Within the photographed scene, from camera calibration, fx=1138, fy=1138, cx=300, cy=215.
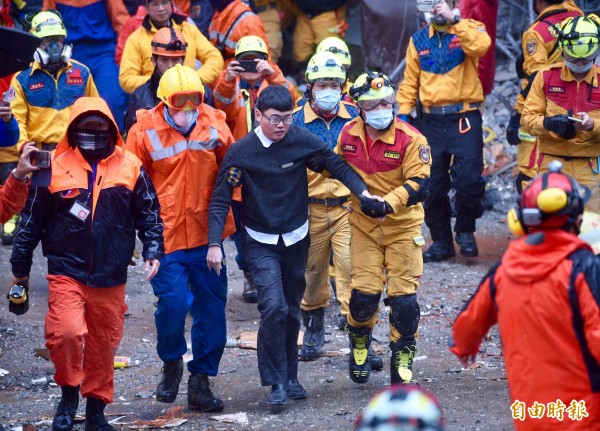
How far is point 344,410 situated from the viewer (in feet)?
25.7

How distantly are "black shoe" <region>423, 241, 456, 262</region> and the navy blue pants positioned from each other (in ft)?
14.2

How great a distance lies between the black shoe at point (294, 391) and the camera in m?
8.17

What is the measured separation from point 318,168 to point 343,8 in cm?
650

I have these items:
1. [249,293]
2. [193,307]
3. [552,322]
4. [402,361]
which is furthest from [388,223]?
[249,293]

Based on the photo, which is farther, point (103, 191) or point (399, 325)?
point (399, 325)

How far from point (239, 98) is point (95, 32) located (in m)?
3.08

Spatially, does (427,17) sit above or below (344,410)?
above

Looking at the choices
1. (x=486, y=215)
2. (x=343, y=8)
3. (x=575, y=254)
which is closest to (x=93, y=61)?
(x=343, y=8)

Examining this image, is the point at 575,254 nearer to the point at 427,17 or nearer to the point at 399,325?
the point at 399,325

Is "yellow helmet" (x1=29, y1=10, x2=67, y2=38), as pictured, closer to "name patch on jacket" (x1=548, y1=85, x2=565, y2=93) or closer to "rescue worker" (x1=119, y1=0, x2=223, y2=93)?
"rescue worker" (x1=119, y1=0, x2=223, y2=93)

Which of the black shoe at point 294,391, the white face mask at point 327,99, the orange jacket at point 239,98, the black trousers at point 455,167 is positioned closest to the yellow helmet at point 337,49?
the orange jacket at point 239,98

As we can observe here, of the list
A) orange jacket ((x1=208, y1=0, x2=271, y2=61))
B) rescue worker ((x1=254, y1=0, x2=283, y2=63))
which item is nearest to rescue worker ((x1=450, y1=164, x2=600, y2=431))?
orange jacket ((x1=208, y1=0, x2=271, y2=61))

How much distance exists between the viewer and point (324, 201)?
9172mm

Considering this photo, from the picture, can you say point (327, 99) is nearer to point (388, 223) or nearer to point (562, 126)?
point (388, 223)
